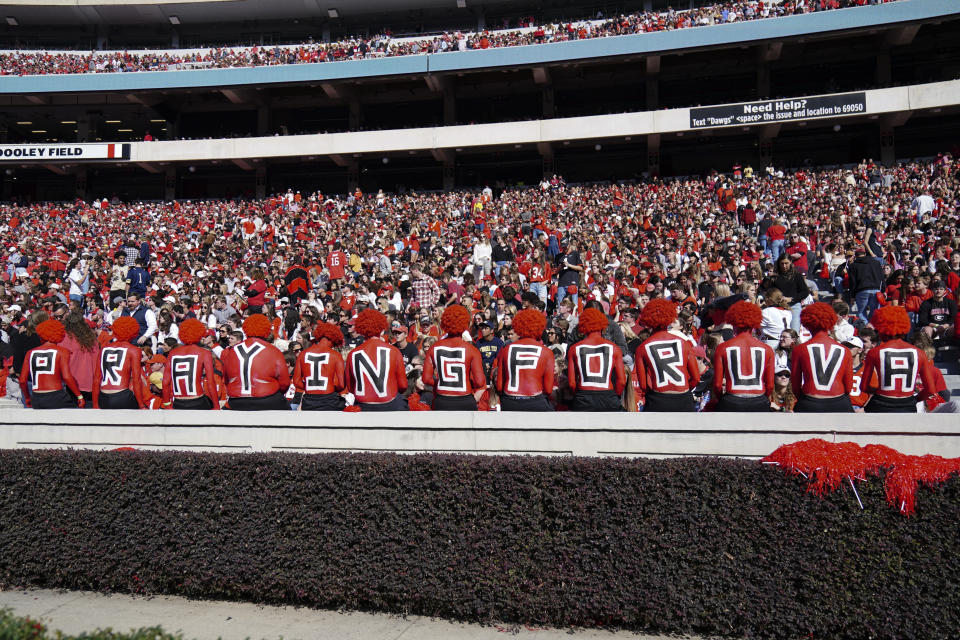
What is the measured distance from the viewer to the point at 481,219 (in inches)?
884

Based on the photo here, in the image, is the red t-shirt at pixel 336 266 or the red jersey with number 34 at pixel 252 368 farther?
the red t-shirt at pixel 336 266

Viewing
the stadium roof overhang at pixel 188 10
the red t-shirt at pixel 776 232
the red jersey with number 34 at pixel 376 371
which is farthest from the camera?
the stadium roof overhang at pixel 188 10

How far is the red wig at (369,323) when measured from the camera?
7.36 metres

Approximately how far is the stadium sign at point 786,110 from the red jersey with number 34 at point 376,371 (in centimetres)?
2603

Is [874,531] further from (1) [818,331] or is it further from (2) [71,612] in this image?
(2) [71,612]

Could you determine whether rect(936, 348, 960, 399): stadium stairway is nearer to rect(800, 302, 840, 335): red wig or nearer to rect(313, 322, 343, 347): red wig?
rect(800, 302, 840, 335): red wig

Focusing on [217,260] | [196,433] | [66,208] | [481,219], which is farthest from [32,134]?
[196,433]

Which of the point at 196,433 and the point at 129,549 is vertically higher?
the point at 196,433

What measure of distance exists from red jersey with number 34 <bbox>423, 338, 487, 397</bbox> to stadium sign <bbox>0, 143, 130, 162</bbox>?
1359 inches

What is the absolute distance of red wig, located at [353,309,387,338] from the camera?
7.36m

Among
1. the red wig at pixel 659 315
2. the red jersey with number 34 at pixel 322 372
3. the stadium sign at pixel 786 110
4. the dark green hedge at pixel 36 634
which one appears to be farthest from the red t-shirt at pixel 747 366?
the stadium sign at pixel 786 110

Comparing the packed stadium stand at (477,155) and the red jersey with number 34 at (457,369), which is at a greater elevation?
the packed stadium stand at (477,155)

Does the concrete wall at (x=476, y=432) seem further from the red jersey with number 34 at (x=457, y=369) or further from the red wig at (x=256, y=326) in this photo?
the red wig at (x=256, y=326)

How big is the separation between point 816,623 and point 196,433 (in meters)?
5.91
